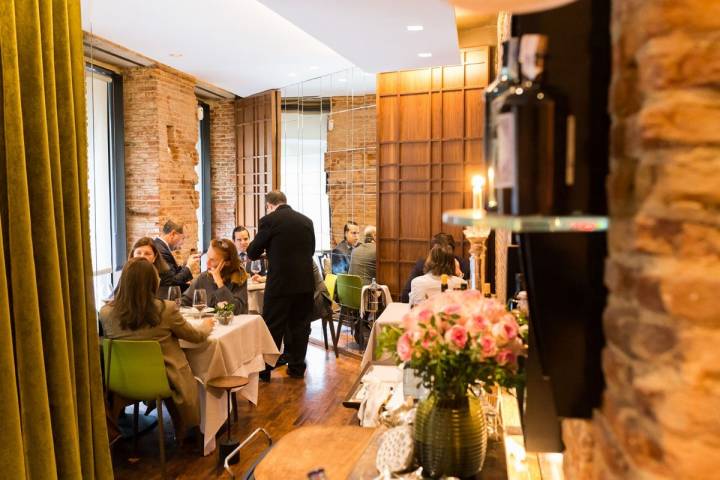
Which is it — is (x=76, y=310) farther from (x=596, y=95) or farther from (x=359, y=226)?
(x=359, y=226)

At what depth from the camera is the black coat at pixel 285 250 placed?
584cm

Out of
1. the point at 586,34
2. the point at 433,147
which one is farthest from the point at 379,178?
the point at 586,34

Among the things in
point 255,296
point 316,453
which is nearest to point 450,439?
point 316,453

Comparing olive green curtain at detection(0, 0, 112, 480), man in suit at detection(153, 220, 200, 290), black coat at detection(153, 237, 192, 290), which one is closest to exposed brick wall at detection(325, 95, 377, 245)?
man in suit at detection(153, 220, 200, 290)

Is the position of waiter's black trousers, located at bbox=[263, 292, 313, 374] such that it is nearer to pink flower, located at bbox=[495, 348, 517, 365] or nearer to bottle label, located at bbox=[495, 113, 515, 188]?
pink flower, located at bbox=[495, 348, 517, 365]

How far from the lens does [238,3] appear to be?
566 centimetres

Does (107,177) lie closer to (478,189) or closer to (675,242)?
(478,189)

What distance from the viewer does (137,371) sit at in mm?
3754

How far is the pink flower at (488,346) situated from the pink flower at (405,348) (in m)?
0.18

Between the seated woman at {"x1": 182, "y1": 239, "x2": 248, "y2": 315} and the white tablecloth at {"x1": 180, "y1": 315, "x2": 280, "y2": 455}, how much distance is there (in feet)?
1.31

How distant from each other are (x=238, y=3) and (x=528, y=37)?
5259 mm

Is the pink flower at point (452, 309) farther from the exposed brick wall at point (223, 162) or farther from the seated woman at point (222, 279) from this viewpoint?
the exposed brick wall at point (223, 162)

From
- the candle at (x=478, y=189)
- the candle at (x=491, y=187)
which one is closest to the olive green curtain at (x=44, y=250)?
the candle at (x=478, y=189)

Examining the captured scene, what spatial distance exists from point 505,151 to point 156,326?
3325mm
